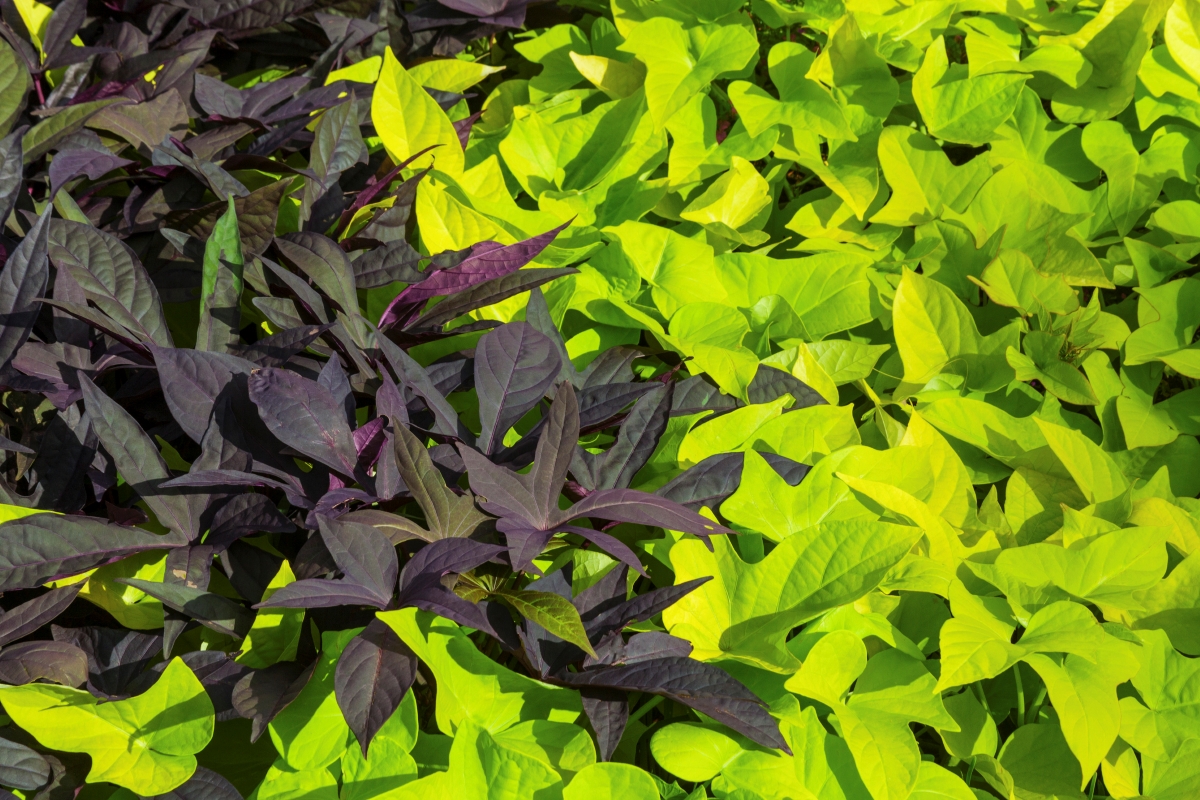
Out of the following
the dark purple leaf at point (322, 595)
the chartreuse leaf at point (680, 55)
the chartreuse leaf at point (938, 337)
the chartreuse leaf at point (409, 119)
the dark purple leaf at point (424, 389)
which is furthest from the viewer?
the chartreuse leaf at point (680, 55)

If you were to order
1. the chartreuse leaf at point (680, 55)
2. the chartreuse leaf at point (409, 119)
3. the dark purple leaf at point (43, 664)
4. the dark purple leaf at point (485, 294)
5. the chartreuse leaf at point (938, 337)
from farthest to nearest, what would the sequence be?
the chartreuse leaf at point (680, 55) → the chartreuse leaf at point (409, 119) → the chartreuse leaf at point (938, 337) → the dark purple leaf at point (485, 294) → the dark purple leaf at point (43, 664)

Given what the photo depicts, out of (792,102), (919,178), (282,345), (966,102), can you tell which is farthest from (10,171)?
(966,102)

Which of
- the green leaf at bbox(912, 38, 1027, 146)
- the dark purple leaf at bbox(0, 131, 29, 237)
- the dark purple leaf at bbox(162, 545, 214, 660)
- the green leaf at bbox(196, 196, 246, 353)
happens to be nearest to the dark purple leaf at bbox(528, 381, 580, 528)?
the dark purple leaf at bbox(162, 545, 214, 660)

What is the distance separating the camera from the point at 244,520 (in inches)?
36.4

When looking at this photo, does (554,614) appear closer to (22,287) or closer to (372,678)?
→ (372,678)

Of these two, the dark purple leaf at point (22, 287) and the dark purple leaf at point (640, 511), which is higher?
the dark purple leaf at point (22, 287)

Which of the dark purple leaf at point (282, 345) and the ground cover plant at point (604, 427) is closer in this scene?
the ground cover plant at point (604, 427)

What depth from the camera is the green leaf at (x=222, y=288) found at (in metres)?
1.07

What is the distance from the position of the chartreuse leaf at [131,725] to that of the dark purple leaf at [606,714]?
0.34 metres

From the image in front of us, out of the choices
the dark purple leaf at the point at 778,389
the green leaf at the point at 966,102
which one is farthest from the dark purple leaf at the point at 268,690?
the green leaf at the point at 966,102

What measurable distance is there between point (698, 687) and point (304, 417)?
0.45m

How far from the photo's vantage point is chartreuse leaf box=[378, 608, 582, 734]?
2.79 feet

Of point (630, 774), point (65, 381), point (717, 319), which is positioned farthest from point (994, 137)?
point (65, 381)

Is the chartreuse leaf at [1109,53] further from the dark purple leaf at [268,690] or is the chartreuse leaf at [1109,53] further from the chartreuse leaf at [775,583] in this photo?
the dark purple leaf at [268,690]
